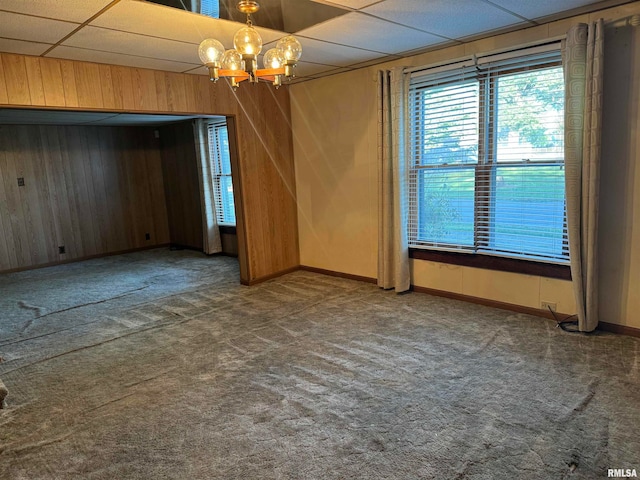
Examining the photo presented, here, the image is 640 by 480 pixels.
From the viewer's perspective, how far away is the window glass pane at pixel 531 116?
3.38m

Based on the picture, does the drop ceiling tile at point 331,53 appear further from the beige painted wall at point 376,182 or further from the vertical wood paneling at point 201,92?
the vertical wood paneling at point 201,92

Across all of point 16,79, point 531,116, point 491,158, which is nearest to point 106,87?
point 16,79

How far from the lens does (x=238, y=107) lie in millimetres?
4945

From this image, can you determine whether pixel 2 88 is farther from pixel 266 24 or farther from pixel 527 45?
pixel 527 45

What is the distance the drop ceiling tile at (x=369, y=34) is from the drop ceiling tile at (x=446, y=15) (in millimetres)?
117

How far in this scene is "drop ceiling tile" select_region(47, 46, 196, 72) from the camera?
3452 mm

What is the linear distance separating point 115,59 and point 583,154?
3907 millimetres

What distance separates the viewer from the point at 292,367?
3.07 m

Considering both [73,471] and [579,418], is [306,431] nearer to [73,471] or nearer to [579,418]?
[73,471]

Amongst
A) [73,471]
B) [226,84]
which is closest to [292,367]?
[73,471]

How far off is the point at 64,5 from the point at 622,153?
3832mm

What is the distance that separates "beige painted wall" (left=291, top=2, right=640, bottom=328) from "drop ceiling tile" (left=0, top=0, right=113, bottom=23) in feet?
9.10

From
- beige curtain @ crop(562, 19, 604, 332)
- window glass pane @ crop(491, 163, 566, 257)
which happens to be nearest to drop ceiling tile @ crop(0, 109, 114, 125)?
window glass pane @ crop(491, 163, 566, 257)

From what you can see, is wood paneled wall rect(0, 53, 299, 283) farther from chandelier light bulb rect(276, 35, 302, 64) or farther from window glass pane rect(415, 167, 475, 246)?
chandelier light bulb rect(276, 35, 302, 64)
